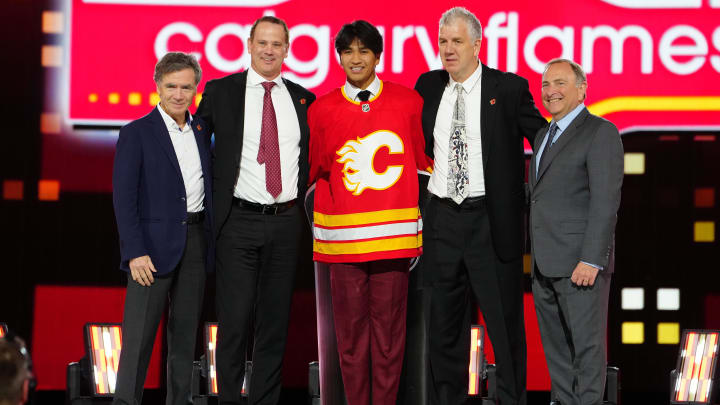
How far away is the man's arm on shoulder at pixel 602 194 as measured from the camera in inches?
131

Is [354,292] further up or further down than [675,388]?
further up

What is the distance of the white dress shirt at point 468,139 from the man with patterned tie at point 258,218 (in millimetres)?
550

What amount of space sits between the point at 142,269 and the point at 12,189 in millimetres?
1980

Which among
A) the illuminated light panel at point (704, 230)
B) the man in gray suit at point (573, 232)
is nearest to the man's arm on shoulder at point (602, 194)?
the man in gray suit at point (573, 232)

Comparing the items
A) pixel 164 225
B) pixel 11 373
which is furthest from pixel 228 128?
pixel 11 373

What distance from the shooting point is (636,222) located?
5070 mm

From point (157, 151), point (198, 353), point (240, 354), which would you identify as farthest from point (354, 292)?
point (198, 353)

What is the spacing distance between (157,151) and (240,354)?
89cm

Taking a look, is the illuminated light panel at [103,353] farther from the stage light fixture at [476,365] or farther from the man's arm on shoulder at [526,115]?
the man's arm on shoulder at [526,115]

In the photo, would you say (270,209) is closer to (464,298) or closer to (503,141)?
(464,298)

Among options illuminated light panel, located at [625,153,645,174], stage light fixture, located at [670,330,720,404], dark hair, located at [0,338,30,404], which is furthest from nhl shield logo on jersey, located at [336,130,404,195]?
illuminated light panel, located at [625,153,645,174]

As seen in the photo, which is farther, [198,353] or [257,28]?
[198,353]

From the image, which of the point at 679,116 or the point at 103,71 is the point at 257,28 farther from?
the point at 679,116

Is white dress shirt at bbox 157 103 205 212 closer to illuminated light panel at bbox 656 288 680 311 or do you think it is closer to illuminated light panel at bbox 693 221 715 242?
illuminated light panel at bbox 656 288 680 311
